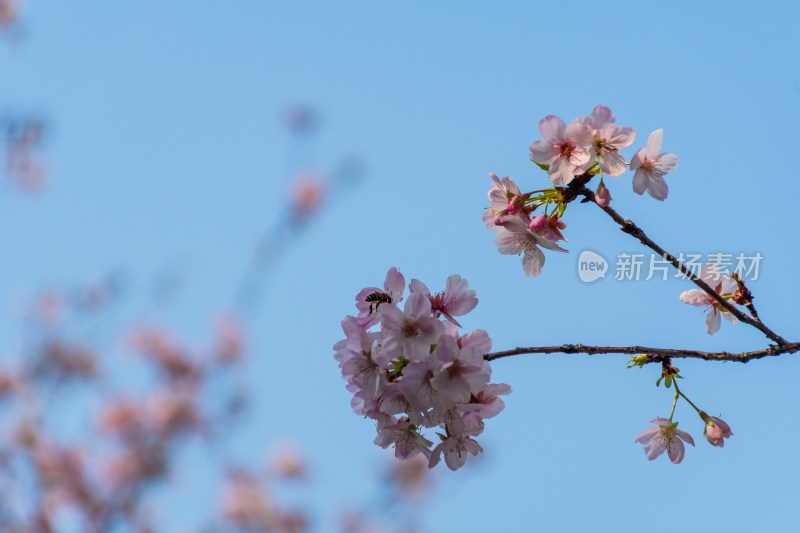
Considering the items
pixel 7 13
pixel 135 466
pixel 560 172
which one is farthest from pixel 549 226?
pixel 135 466

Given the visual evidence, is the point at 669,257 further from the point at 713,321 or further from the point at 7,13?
the point at 7,13

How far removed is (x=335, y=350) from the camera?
152 centimetres

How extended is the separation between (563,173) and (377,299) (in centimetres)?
49

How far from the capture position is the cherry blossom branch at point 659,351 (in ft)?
4.41

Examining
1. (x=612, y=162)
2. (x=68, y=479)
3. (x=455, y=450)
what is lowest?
(x=455, y=450)

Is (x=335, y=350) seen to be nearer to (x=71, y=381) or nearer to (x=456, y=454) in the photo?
(x=456, y=454)

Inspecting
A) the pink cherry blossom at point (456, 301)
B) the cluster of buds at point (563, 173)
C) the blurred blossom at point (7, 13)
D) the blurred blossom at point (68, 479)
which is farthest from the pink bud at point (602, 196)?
the blurred blossom at point (68, 479)

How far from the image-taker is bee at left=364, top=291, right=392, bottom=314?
146 centimetres

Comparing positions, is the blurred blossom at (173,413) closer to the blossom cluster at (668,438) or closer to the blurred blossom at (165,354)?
the blurred blossom at (165,354)

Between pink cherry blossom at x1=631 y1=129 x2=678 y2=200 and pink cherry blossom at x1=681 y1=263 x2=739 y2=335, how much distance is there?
0.31 m

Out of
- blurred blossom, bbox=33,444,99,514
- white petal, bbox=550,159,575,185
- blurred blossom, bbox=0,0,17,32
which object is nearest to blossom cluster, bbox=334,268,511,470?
white petal, bbox=550,159,575,185

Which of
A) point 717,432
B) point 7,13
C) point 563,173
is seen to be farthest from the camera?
point 7,13

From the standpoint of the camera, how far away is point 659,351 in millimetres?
1340

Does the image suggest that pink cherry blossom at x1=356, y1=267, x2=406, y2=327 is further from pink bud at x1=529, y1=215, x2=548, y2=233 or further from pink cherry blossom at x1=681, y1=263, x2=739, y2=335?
pink cherry blossom at x1=681, y1=263, x2=739, y2=335
